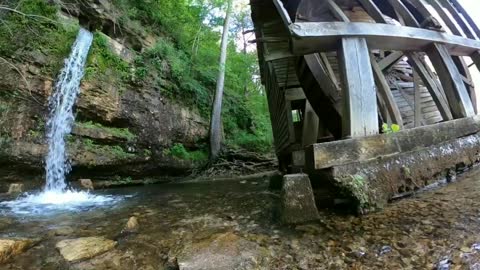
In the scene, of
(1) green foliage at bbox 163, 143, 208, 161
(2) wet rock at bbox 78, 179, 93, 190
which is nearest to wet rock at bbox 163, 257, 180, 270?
(2) wet rock at bbox 78, 179, 93, 190

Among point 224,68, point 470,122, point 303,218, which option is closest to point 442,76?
point 470,122

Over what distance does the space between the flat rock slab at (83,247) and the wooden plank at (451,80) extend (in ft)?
17.1

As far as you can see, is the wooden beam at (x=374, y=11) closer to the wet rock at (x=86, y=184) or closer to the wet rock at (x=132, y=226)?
the wet rock at (x=132, y=226)

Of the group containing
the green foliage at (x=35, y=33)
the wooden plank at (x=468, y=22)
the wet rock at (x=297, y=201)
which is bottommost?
the wet rock at (x=297, y=201)

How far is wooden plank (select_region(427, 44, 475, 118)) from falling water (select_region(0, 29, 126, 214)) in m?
6.08

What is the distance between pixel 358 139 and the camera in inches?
132

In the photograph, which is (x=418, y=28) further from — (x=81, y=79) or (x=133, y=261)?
(x=81, y=79)

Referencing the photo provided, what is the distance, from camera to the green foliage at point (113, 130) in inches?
307

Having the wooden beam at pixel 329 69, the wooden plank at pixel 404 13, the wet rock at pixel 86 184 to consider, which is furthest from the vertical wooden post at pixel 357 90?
the wet rock at pixel 86 184

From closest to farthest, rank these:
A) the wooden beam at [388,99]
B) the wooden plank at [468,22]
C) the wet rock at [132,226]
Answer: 1. the wet rock at [132,226]
2. the wooden beam at [388,99]
3. the wooden plank at [468,22]

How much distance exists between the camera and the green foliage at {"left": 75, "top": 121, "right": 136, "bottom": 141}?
7.80 metres

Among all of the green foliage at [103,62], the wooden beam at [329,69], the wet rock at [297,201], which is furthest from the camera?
the green foliage at [103,62]

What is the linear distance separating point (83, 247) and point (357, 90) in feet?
11.0

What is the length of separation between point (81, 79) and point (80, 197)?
3.21m
